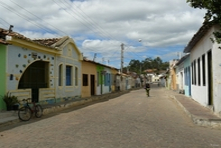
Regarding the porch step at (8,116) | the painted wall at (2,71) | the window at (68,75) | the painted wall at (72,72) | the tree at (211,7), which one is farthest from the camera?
the window at (68,75)

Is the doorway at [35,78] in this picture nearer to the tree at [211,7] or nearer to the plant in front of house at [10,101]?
the plant in front of house at [10,101]

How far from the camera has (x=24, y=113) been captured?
430 inches

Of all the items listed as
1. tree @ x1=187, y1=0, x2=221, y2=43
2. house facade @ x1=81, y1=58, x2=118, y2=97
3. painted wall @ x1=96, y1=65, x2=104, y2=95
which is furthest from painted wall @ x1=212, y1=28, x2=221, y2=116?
painted wall @ x1=96, y1=65, x2=104, y2=95

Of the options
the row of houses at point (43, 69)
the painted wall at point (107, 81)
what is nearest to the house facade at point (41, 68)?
the row of houses at point (43, 69)

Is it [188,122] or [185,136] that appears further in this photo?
[188,122]

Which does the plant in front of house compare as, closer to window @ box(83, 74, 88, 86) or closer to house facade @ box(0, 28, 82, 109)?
house facade @ box(0, 28, 82, 109)

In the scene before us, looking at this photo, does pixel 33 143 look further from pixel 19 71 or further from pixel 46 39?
pixel 46 39

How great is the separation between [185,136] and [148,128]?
1.47m

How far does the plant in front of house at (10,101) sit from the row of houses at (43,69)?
17 cm

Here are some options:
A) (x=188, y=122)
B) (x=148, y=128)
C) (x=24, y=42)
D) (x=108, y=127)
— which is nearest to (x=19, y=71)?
(x=24, y=42)

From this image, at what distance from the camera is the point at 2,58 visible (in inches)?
466

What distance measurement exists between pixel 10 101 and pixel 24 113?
5.25 ft

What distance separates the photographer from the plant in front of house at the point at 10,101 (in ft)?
39.3

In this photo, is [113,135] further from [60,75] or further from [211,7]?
[60,75]
